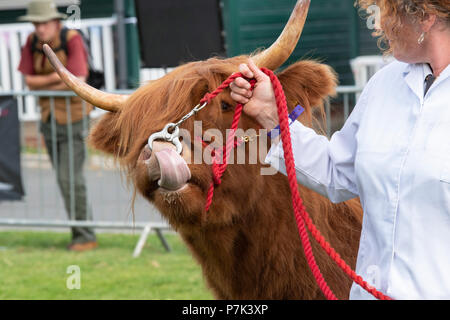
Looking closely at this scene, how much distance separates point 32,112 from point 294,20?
12.7 meters

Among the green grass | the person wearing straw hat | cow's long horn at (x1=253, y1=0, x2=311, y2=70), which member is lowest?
the green grass

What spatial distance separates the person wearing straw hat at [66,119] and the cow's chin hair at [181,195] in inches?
189

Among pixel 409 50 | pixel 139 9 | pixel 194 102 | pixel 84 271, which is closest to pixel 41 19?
pixel 139 9

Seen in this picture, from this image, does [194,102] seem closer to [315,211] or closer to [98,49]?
[315,211]

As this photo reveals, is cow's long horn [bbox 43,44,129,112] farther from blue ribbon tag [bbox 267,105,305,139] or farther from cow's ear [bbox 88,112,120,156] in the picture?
blue ribbon tag [bbox 267,105,305,139]

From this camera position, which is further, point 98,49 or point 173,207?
point 98,49

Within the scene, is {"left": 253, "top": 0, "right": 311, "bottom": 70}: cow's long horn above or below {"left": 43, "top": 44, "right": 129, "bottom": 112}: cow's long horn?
above

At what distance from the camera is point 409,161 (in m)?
2.16

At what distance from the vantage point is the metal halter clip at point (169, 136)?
2.64 metres

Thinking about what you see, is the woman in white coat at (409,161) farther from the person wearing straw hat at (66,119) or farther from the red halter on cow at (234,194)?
the person wearing straw hat at (66,119)

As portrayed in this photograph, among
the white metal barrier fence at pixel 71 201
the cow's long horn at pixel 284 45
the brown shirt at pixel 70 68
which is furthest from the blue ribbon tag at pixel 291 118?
the brown shirt at pixel 70 68

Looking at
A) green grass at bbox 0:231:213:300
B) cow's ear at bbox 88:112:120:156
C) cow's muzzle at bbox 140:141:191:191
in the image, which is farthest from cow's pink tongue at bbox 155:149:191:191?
green grass at bbox 0:231:213:300

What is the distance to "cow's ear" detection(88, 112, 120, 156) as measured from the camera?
336cm
